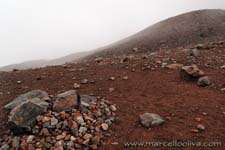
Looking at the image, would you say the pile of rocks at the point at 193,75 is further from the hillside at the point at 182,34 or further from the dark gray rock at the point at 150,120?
the hillside at the point at 182,34

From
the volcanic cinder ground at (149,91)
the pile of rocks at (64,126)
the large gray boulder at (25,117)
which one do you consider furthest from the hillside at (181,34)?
the large gray boulder at (25,117)

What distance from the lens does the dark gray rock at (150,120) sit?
849 cm

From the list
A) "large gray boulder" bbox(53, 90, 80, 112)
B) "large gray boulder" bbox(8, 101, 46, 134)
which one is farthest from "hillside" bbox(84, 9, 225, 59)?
"large gray boulder" bbox(8, 101, 46, 134)

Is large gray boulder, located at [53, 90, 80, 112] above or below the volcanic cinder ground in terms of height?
above

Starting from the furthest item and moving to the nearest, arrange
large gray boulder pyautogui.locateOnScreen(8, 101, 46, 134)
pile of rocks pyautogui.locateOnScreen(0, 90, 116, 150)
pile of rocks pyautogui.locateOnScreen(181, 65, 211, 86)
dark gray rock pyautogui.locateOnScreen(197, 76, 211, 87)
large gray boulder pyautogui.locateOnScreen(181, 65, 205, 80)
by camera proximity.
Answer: large gray boulder pyautogui.locateOnScreen(181, 65, 205, 80), pile of rocks pyautogui.locateOnScreen(181, 65, 211, 86), dark gray rock pyautogui.locateOnScreen(197, 76, 211, 87), large gray boulder pyautogui.locateOnScreen(8, 101, 46, 134), pile of rocks pyautogui.locateOnScreen(0, 90, 116, 150)

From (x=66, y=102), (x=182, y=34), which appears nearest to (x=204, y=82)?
(x=66, y=102)

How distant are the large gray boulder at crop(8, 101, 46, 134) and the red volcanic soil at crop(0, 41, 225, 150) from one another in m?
0.55

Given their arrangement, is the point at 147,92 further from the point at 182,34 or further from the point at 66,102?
the point at 182,34

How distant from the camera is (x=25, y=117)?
8570 millimetres

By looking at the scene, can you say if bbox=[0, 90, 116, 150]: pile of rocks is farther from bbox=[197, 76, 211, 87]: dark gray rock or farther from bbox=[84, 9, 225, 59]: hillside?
bbox=[84, 9, 225, 59]: hillside

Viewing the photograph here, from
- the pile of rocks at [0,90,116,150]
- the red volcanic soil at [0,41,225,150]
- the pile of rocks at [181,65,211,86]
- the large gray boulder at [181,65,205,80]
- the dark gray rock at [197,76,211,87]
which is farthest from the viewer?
the large gray boulder at [181,65,205,80]

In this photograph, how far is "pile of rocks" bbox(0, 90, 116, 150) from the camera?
788 centimetres

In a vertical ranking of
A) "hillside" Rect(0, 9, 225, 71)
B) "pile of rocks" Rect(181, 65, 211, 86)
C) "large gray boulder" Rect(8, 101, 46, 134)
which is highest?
"large gray boulder" Rect(8, 101, 46, 134)

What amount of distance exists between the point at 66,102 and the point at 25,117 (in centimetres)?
119
